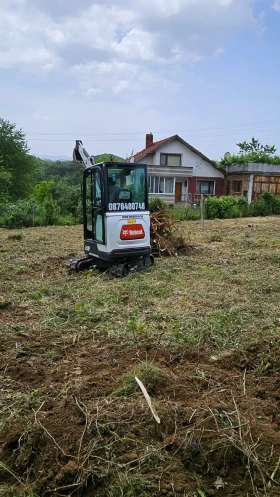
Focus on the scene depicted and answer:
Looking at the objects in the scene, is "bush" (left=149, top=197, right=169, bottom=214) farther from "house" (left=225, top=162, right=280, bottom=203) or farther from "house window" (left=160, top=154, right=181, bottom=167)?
"house" (left=225, top=162, right=280, bottom=203)

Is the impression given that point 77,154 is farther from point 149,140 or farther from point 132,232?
point 149,140

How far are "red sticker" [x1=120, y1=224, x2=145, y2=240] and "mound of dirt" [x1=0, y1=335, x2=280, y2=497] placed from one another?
12.9 ft

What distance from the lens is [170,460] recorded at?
2486 mm

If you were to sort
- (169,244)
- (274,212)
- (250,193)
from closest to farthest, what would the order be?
1. (169,244)
2. (274,212)
3. (250,193)

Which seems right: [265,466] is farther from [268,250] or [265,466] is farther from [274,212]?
[274,212]

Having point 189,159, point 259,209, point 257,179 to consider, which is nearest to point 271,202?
point 259,209

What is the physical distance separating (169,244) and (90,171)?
11.1 feet

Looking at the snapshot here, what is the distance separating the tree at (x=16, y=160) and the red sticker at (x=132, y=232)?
82.7ft

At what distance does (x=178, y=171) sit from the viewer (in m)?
31.8

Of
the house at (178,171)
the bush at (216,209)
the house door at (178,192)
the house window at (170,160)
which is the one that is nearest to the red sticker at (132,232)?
the bush at (216,209)

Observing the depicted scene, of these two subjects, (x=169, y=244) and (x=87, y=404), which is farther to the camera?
(x=169, y=244)

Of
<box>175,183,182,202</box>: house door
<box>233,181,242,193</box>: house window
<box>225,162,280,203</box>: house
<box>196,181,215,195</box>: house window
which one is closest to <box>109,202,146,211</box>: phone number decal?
<box>225,162,280,203</box>: house

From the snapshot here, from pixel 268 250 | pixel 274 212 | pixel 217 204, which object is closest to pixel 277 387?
pixel 268 250

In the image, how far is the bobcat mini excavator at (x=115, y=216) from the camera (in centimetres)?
732
